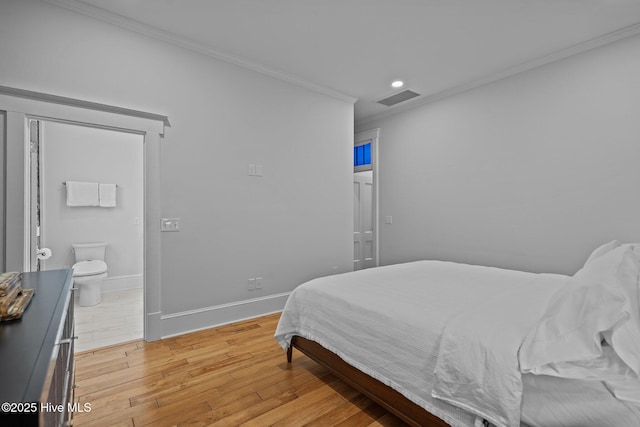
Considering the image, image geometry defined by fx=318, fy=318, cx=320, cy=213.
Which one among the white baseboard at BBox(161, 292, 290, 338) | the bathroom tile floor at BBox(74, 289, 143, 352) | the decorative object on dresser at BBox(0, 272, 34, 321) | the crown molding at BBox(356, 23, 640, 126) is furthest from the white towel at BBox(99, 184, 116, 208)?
the crown molding at BBox(356, 23, 640, 126)

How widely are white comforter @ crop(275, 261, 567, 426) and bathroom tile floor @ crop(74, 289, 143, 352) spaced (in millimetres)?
1720

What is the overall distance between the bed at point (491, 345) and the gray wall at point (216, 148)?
1368 mm

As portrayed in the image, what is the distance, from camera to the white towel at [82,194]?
447 cm

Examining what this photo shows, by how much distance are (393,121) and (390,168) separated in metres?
0.71

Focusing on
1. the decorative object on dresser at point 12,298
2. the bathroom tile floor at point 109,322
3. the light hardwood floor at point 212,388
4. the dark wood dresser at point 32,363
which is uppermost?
the decorative object on dresser at point 12,298

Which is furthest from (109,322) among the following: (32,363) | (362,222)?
(362,222)

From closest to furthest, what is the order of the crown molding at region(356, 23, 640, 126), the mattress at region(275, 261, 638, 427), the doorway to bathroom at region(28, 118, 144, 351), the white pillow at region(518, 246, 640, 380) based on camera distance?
the white pillow at region(518, 246, 640, 380)
the mattress at region(275, 261, 638, 427)
the crown molding at region(356, 23, 640, 126)
the doorway to bathroom at region(28, 118, 144, 351)

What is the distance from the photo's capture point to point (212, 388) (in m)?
2.07

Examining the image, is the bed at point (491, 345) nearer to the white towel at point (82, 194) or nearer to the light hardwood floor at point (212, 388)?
the light hardwood floor at point (212, 388)

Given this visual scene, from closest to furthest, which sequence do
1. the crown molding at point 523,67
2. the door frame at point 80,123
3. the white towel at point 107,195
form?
the door frame at point 80,123 < the crown molding at point 523,67 < the white towel at point 107,195

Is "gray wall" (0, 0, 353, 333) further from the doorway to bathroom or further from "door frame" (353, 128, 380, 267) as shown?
the doorway to bathroom

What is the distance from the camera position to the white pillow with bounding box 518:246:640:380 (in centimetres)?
112

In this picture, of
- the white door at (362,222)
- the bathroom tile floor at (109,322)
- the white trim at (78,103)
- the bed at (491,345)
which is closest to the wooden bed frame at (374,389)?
the bed at (491,345)

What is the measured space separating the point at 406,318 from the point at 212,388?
1366mm
